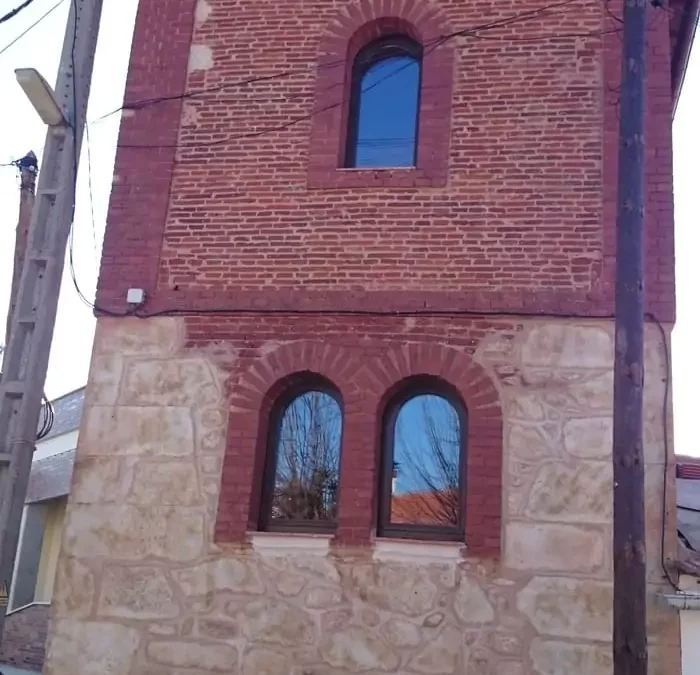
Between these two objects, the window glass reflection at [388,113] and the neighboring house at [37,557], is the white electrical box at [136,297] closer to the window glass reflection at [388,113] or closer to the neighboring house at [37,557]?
the window glass reflection at [388,113]

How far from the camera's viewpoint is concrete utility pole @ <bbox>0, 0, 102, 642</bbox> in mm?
7051

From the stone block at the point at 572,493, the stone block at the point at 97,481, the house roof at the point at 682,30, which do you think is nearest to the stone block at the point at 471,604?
the stone block at the point at 572,493

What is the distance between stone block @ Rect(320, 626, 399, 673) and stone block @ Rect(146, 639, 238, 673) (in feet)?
2.45

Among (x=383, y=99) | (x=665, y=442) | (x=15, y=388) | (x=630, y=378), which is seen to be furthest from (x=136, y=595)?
(x=383, y=99)

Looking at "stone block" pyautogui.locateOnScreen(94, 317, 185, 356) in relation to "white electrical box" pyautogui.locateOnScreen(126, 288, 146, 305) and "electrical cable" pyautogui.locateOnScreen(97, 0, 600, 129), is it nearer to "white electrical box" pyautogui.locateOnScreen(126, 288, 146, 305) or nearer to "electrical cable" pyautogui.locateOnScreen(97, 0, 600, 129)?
"white electrical box" pyautogui.locateOnScreen(126, 288, 146, 305)

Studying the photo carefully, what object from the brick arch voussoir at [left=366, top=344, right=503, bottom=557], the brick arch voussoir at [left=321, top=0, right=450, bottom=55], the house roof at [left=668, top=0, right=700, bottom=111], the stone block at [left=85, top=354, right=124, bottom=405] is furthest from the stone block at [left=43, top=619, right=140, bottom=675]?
the house roof at [left=668, top=0, right=700, bottom=111]

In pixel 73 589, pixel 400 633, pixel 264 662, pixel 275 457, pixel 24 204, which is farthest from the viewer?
pixel 24 204

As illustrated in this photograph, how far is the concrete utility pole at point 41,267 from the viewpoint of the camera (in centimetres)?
705

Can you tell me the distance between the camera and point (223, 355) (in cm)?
846

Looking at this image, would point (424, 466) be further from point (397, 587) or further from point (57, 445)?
point (57, 445)

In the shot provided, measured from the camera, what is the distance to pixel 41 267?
7.52 m

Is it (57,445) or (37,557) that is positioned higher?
(57,445)

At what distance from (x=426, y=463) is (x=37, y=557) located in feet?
36.7

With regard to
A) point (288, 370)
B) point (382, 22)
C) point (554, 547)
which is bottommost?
point (554, 547)
